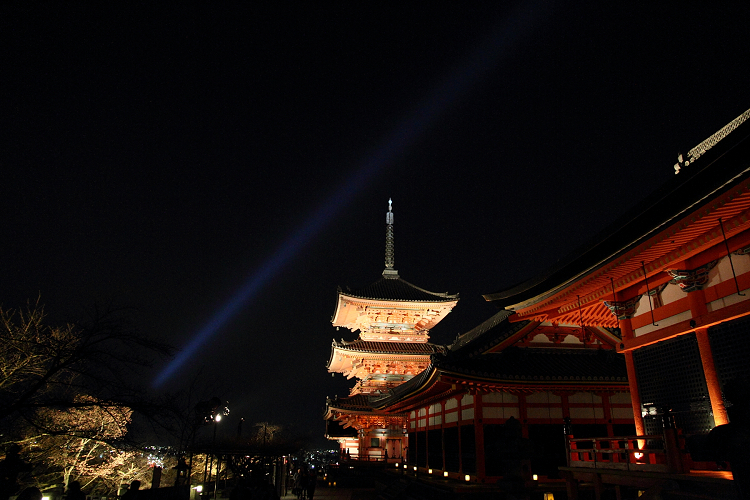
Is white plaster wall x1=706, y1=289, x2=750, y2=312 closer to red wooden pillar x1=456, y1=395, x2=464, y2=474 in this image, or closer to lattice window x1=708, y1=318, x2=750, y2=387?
lattice window x1=708, y1=318, x2=750, y2=387

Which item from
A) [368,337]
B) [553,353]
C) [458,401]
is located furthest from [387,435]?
[553,353]

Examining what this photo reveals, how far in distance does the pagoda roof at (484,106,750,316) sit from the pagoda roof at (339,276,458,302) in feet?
74.2

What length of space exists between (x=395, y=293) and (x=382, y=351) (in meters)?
5.81

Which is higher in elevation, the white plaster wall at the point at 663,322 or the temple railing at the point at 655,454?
the white plaster wall at the point at 663,322

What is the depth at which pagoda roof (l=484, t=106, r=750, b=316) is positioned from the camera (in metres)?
6.22

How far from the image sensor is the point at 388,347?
32281 millimetres

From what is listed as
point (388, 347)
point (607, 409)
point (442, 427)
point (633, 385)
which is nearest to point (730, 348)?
point (633, 385)

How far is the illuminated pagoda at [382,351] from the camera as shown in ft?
103

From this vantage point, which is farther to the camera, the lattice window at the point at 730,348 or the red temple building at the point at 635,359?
the lattice window at the point at 730,348

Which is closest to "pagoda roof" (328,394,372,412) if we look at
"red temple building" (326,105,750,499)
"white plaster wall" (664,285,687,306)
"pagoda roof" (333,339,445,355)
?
"pagoda roof" (333,339,445,355)

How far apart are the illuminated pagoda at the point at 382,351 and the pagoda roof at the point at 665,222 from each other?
19668 millimetres

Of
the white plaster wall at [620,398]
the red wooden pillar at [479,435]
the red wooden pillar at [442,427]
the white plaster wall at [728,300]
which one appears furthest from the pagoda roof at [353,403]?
the white plaster wall at [728,300]

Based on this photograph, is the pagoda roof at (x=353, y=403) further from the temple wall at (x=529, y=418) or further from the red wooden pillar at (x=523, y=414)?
the red wooden pillar at (x=523, y=414)

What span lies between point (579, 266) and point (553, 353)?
8.20 m
